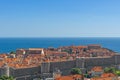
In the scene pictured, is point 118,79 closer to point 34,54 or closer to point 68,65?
point 68,65

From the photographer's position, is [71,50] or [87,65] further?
[71,50]

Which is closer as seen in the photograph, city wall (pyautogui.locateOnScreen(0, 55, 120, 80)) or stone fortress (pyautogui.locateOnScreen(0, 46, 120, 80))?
stone fortress (pyautogui.locateOnScreen(0, 46, 120, 80))

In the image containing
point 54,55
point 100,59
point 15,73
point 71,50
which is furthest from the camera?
point 71,50

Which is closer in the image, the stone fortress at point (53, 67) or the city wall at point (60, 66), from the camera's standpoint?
the stone fortress at point (53, 67)

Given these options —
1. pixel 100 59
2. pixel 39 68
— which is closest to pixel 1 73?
pixel 39 68

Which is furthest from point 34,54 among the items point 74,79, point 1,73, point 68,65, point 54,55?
point 74,79

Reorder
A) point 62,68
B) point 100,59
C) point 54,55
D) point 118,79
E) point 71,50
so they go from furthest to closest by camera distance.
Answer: point 71,50 < point 54,55 < point 100,59 < point 62,68 < point 118,79

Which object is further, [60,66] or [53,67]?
[60,66]
